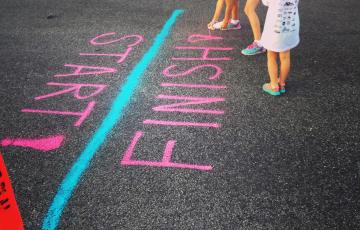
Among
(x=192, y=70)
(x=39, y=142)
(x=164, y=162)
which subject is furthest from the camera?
(x=192, y=70)

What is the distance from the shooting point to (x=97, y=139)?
3088 millimetres

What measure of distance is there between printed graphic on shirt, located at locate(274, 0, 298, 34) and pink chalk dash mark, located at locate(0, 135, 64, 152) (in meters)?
2.40

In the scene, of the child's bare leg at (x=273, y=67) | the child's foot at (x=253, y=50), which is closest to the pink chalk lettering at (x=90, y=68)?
the child's foot at (x=253, y=50)

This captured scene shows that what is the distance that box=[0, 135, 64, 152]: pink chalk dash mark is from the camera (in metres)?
3.02

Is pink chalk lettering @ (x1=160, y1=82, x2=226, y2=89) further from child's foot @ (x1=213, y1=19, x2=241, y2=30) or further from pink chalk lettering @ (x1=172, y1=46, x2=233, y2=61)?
child's foot @ (x1=213, y1=19, x2=241, y2=30)

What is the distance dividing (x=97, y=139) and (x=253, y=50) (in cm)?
252


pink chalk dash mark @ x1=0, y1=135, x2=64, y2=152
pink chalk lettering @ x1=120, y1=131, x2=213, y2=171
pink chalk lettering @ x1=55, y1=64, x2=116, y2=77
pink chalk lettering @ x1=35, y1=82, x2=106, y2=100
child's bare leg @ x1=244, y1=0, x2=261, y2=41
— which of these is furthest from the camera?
child's bare leg @ x1=244, y1=0, x2=261, y2=41

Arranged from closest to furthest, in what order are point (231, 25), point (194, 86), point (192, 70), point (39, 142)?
point (39, 142) < point (194, 86) < point (192, 70) < point (231, 25)

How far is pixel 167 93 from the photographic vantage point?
12.1 ft

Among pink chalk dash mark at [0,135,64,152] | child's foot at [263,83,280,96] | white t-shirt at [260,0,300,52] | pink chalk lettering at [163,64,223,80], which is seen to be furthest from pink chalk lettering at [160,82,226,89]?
pink chalk dash mark at [0,135,64,152]

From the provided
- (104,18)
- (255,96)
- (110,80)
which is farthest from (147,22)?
(255,96)

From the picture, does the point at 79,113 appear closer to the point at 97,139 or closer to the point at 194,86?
the point at 97,139

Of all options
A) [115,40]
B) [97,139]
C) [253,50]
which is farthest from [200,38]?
[97,139]

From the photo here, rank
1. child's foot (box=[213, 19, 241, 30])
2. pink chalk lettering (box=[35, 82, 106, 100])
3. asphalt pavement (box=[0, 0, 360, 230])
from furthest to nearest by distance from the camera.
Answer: child's foot (box=[213, 19, 241, 30])
pink chalk lettering (box=[35, 82, 106, 100])
asphalt pavement (box=[0, 0, 360, 230])
